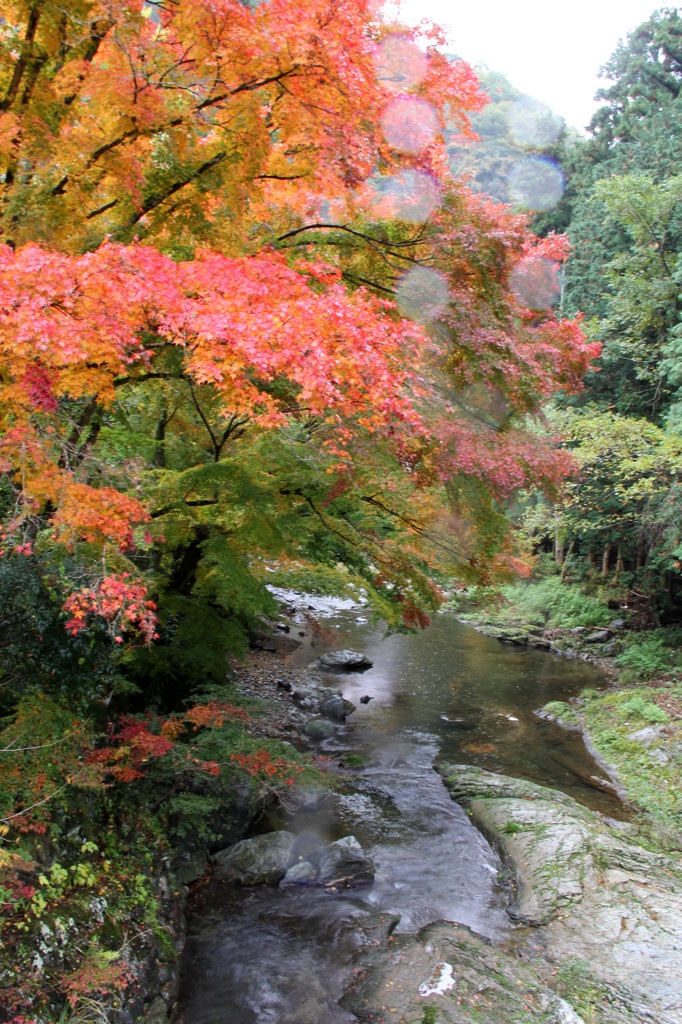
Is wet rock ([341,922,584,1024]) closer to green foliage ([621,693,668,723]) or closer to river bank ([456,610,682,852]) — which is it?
river bank ([456,610,682,852])

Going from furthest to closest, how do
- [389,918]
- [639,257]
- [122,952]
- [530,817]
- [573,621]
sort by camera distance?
[573,621]
[639,257]
[530,817]
[389,918]
[122,952]

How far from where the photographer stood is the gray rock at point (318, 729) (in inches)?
430

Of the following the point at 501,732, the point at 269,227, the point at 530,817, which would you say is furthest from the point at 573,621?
the point at 269,227

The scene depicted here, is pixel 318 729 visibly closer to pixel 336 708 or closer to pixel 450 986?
pixel 336 708

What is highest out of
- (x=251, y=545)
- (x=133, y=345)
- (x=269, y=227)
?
(x=269, y=227)

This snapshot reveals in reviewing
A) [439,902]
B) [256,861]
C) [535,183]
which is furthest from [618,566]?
[535,183]

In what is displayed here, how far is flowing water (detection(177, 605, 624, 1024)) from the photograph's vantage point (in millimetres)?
5379

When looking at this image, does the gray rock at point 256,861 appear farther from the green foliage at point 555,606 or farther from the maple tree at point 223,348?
the green foliage at point 555,606

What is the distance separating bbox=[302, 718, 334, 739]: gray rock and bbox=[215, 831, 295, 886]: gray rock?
3.55 meters

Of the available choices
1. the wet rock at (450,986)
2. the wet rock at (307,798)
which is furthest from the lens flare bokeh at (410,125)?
the wet rock at (307,798)

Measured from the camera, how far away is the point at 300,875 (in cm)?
685

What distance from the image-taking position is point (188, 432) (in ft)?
26.5

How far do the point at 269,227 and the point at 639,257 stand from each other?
1488 cm

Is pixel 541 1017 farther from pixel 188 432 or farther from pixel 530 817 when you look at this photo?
pixel 188 432
